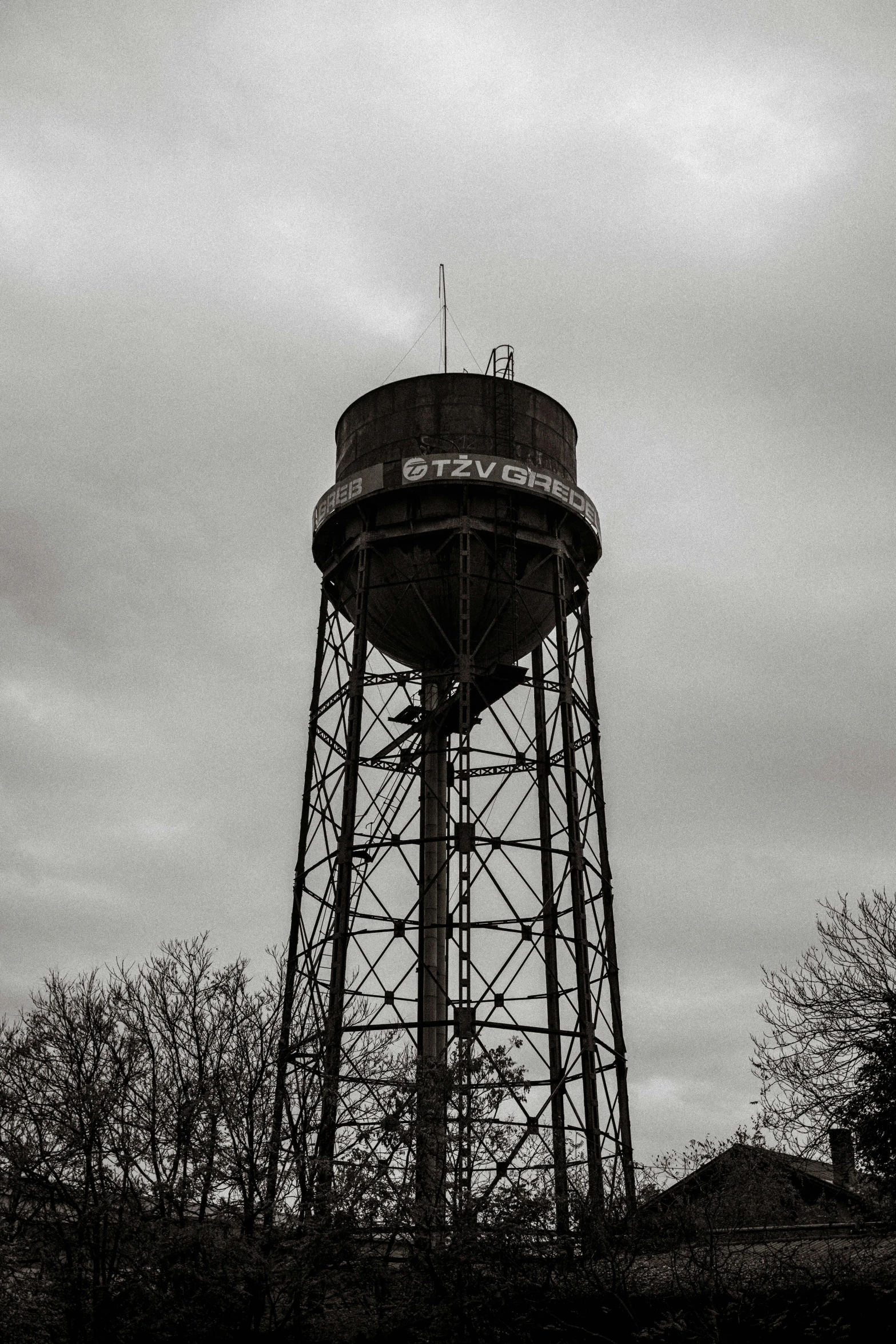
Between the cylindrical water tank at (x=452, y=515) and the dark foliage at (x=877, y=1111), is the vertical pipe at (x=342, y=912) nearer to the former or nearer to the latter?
the cylindrical water tank at (x=452, y=515)

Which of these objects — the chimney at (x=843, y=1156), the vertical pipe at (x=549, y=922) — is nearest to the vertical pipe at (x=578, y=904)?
the vertical pipe at (x=549, y=922)

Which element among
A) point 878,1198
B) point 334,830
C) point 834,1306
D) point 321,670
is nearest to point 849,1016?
point 878,1198

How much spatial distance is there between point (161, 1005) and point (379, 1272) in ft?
19.9

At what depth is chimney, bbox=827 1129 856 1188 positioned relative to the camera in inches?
951

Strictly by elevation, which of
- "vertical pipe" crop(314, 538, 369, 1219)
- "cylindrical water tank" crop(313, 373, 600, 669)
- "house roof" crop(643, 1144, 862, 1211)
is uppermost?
"cylindrical water tank" crop(313, 373, 600, 669)

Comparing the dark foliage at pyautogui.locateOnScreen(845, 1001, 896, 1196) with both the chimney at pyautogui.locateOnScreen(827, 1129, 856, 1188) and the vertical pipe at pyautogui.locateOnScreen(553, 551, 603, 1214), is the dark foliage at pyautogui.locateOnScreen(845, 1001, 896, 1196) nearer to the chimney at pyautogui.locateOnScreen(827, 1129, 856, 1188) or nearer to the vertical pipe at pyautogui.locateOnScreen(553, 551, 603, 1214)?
the chimney at pyautogui.locateOnScreen(827, 1129, 856, 1188)

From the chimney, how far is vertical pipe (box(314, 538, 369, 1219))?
Answer: 7.58 metres

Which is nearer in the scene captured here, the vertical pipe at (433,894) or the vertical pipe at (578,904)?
the vertical pipe at (578,904)

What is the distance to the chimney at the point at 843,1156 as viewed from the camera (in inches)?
951

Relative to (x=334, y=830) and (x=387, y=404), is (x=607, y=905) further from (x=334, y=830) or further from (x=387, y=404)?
(x=387, y=404)

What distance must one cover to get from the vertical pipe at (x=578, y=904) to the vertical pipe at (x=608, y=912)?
761mm

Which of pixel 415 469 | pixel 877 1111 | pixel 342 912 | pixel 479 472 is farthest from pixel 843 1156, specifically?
pixel 415 469

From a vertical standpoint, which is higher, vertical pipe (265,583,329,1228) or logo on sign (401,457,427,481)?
logo on sign (401,457,427,481)

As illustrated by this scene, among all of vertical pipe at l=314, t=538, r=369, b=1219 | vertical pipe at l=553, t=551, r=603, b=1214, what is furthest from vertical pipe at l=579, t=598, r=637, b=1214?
vertical pipe at l=314, t=538, r=369, b=1219
